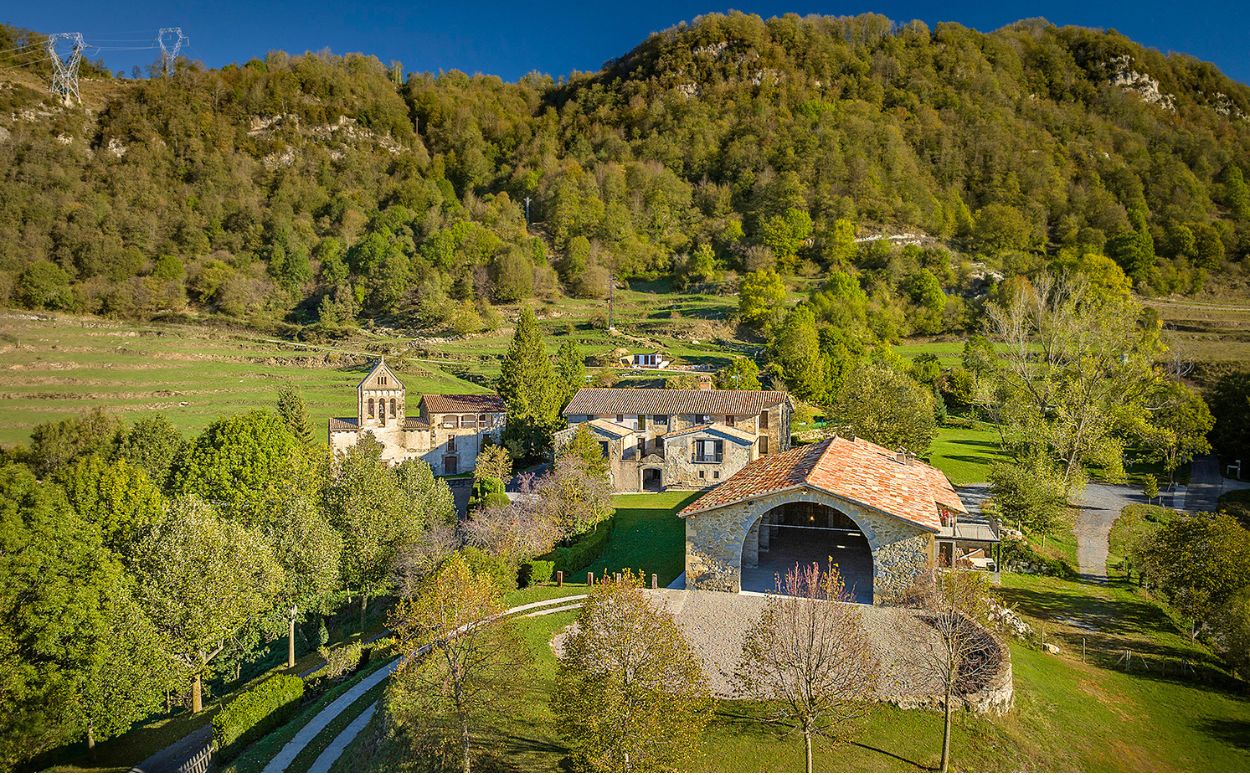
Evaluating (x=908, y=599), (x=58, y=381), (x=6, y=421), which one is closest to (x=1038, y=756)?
(x=908, y=599)

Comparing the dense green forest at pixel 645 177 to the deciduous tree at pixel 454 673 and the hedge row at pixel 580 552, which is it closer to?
the hedge row at pixel 580 552

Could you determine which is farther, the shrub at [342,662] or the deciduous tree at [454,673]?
the shrub at [342,662]

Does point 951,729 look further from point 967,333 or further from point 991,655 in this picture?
point 967,333

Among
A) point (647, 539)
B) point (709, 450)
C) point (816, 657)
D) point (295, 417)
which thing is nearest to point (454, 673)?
point (816, 657)

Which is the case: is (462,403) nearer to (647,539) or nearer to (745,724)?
(647,539)

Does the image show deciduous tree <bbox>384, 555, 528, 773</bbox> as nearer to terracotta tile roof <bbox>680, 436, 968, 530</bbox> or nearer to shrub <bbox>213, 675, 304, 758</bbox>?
shrub <bbox>213, 675, 304, 758</bbox>

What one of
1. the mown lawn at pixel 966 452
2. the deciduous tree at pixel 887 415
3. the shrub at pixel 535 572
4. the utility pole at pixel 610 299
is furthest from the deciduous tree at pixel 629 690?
the utility pole at pixel 610 299
